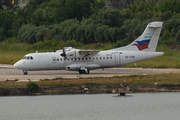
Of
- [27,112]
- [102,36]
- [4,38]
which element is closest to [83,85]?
[27,112]

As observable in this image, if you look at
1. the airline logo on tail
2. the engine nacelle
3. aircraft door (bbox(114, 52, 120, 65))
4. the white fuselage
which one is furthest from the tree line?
the engine nacelle

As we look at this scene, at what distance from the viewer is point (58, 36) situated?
8238cm

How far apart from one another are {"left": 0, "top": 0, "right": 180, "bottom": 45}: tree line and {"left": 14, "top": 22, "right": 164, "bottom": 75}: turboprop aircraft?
28986 millimetres

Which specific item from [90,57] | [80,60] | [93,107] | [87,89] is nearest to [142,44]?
[90,57]

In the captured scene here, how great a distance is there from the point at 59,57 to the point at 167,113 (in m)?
18.1

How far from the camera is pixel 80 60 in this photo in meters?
38.8

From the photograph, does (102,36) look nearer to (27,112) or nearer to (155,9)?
(155,9)

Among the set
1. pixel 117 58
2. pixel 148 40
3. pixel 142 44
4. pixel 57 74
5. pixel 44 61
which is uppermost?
pixel 148 40

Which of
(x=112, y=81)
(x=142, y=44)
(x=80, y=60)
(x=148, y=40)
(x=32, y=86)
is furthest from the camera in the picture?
(x=148, y=40)

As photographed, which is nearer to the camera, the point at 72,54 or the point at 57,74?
the point at 72,54

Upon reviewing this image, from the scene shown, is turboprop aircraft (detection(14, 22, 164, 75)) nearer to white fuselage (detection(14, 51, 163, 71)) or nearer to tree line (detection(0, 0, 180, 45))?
white fuselage (detection(14, 51, 163, 71))

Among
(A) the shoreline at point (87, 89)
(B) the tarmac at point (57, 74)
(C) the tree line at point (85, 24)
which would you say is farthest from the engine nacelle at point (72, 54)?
(C) the tree line at point (85, 24)

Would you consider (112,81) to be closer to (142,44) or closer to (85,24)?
(142,44)

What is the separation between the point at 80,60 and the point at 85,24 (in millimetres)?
45831
